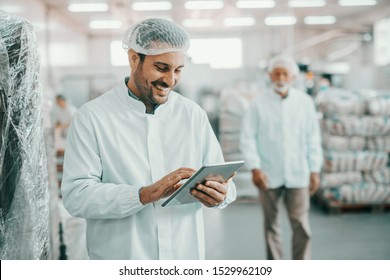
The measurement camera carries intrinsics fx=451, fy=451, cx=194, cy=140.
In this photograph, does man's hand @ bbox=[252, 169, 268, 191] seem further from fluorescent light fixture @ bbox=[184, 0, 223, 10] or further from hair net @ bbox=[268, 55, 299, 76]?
fluorescent light fixture @ bbox=[184, 0, 223, 10]

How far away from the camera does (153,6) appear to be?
265 inches

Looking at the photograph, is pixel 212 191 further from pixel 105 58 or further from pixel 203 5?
pixel 105 58

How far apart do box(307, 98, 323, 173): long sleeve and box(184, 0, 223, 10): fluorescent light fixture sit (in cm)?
458

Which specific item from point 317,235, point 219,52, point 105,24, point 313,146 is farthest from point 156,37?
point 219,52

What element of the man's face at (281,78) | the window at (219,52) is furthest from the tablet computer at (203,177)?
the window at (219,52)

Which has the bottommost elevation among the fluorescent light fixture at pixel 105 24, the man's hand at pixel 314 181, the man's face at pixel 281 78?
the man's hand at pixel 314 181

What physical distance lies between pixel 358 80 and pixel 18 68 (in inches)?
287

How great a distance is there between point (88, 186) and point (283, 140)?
1.54m

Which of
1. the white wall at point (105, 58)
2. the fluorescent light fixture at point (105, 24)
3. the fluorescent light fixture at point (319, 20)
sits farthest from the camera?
the fluorescent light fixture at point (319, 20)

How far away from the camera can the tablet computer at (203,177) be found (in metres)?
1.16

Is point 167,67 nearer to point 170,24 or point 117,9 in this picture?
point 170,24

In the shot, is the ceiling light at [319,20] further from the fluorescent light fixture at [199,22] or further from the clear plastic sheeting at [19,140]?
the clear plastic sheeting at [19,140]

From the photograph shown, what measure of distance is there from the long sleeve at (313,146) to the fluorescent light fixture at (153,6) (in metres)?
4.13

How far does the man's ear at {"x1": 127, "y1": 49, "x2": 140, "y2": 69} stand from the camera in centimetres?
135
